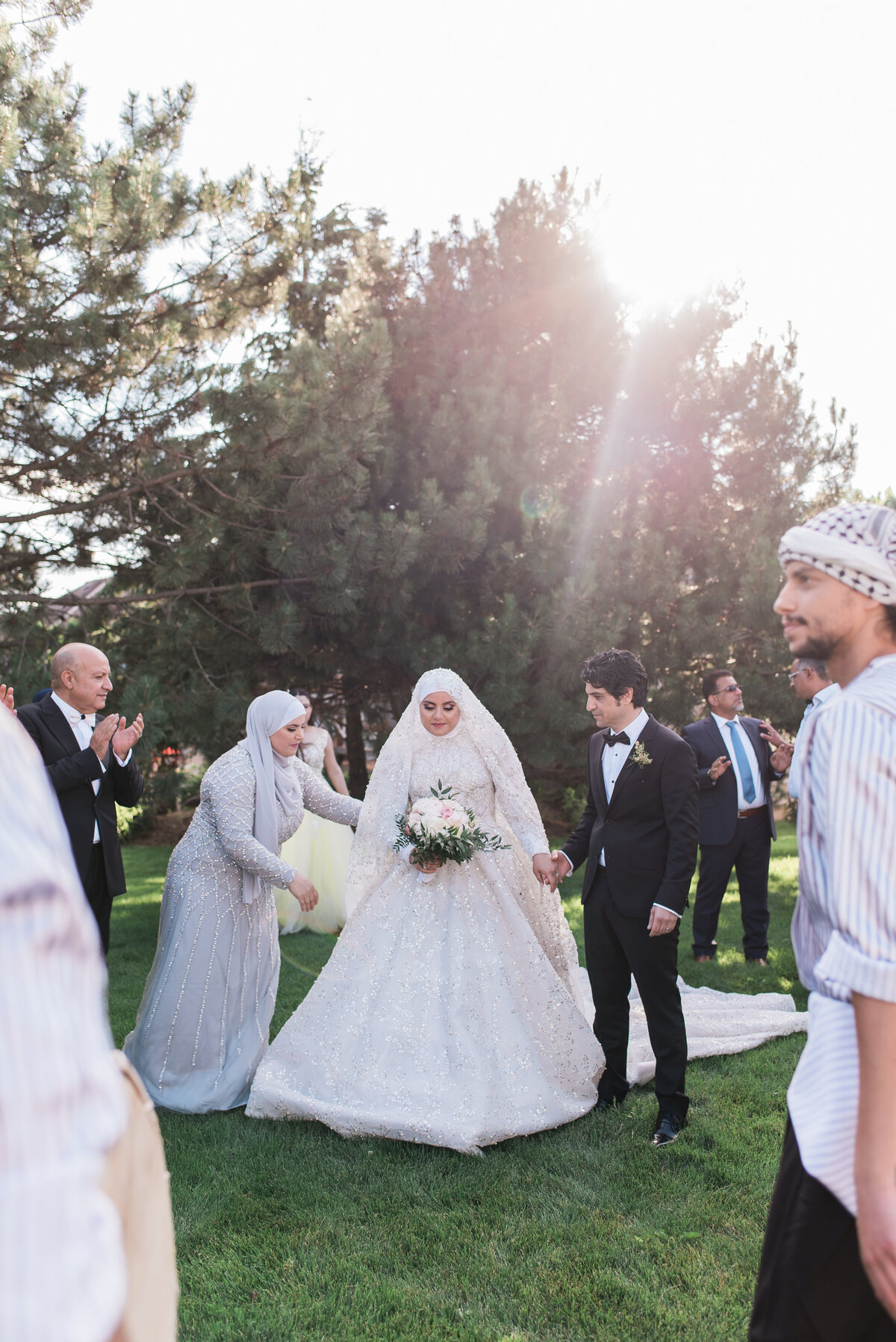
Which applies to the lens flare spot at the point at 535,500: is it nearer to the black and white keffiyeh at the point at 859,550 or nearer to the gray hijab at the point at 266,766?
the gray hijab at the point at 266,766

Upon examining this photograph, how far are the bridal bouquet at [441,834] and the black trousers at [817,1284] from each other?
3.19 meters

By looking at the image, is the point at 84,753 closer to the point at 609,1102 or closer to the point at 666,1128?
the point at 609,1102

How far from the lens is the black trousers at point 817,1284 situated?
5.31ft

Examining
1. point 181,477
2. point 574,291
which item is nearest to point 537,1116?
point 181,477

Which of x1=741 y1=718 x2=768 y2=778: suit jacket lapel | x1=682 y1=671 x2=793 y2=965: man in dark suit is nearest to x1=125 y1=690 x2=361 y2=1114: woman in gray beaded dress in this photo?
x1=682 y1=671 x2=793 y2=965: man in dark suit

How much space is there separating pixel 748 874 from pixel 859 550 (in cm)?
670

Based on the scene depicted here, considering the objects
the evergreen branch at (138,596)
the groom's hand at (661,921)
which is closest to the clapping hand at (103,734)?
the groom's hand at (661,921)

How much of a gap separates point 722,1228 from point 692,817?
173cm

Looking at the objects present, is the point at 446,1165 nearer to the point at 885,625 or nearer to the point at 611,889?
the point at 611,889

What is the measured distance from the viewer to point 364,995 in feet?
16.3

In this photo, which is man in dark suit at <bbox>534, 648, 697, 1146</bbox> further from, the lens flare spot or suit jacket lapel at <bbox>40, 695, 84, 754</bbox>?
the lens flare spot

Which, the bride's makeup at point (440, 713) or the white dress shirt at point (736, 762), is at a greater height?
the bride's makeup at point (440, 713)

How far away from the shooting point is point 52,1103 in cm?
103

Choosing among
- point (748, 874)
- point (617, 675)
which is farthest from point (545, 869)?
point (748, 874)
